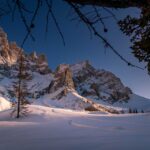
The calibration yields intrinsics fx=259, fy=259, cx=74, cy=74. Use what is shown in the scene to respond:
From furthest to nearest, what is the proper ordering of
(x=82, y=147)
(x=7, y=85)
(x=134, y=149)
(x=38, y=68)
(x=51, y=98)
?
(x=38, y=68), (x=7, y=85), (x=51, y=98), (x=82, y=147), (x=134, y=149)

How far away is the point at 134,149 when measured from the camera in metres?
4.63

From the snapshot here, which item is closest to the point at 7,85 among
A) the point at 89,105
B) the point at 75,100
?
the point at 75,100

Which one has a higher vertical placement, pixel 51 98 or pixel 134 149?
pixel 51 98

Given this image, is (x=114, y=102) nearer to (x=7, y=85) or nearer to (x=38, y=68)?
(x=38, y=68)

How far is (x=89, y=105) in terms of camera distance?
336 ft

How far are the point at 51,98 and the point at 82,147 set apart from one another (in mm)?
132585

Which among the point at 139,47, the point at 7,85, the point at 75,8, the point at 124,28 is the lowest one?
the point at 75,8

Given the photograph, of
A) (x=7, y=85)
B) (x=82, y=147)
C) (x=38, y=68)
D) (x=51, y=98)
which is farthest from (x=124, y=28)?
(x=38, y=68)

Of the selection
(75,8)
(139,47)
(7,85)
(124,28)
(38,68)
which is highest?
(38,68)

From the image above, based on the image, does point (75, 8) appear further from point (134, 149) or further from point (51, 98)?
point (51, 98)

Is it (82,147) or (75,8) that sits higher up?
(75,8)

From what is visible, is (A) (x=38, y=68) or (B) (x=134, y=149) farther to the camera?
(A) (x=38, y=68)

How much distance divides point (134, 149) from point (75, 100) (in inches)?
4296

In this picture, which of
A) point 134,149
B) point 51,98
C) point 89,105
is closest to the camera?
point 134,149
